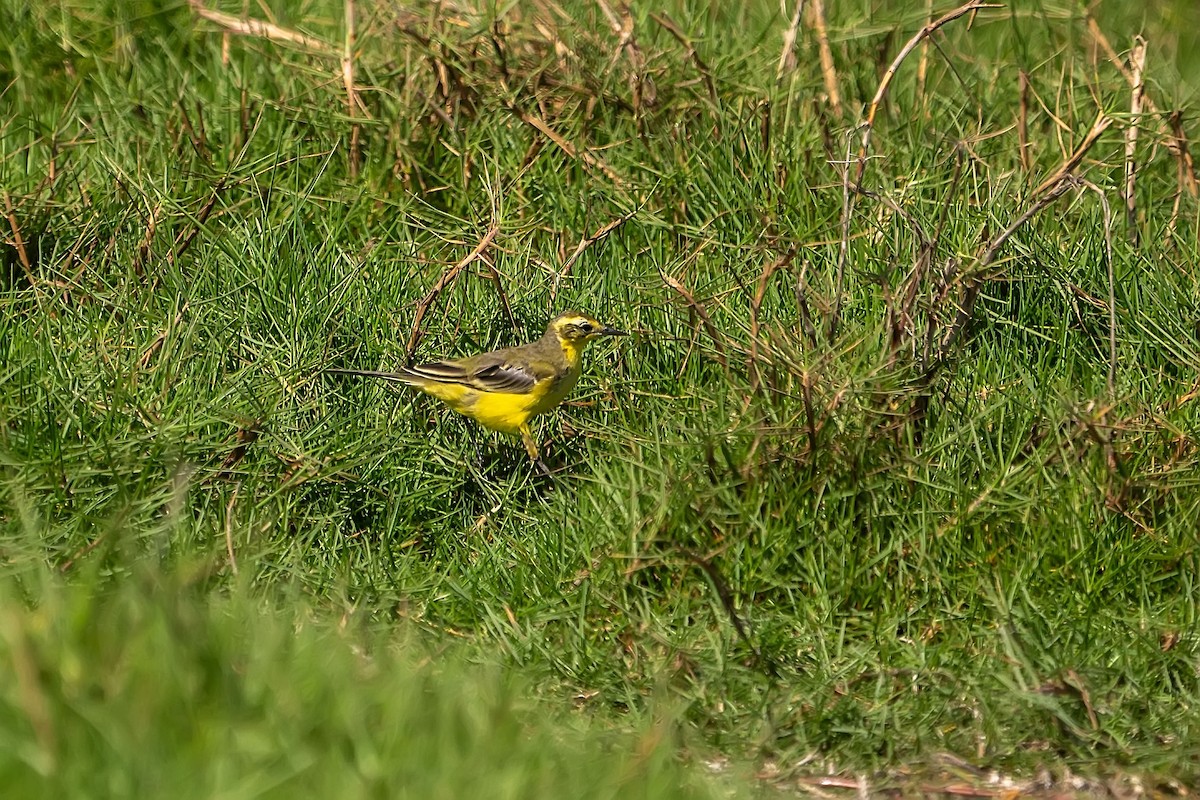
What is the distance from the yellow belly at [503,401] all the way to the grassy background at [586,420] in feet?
0.38

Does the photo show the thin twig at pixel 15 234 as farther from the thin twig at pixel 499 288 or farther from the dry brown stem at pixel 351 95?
the thin twig at pixel 499 288

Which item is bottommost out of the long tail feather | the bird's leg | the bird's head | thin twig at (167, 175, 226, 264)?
the bird's leg

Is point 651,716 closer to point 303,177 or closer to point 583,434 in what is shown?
point 583,434

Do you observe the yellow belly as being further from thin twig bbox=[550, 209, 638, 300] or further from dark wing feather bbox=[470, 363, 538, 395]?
thin twig bbox=[550, 209, 638, 300]

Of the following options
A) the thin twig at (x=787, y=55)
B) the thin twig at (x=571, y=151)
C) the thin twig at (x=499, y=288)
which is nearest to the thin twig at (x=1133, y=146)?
the thin twig at (x=787, y=55)

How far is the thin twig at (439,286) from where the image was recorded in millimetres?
5171

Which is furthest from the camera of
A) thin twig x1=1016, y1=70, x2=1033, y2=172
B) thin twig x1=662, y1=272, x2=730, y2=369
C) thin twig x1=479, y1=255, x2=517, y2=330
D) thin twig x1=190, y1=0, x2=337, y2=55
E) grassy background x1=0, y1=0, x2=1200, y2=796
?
thin twig x1=190, y1=0, x2=337, y2=55

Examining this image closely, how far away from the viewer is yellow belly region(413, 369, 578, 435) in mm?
5031

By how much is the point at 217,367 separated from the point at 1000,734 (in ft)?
8.79

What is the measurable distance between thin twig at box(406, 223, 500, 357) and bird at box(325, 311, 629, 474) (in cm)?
10

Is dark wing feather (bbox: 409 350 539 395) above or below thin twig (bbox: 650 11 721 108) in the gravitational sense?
below

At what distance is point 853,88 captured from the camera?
6520mm

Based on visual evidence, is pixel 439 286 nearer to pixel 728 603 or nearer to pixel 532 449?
pixel 532 449

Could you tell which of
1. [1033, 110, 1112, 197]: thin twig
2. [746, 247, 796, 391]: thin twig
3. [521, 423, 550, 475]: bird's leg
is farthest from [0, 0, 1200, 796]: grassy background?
[1033, 110, 1112, 197]: thin twig
